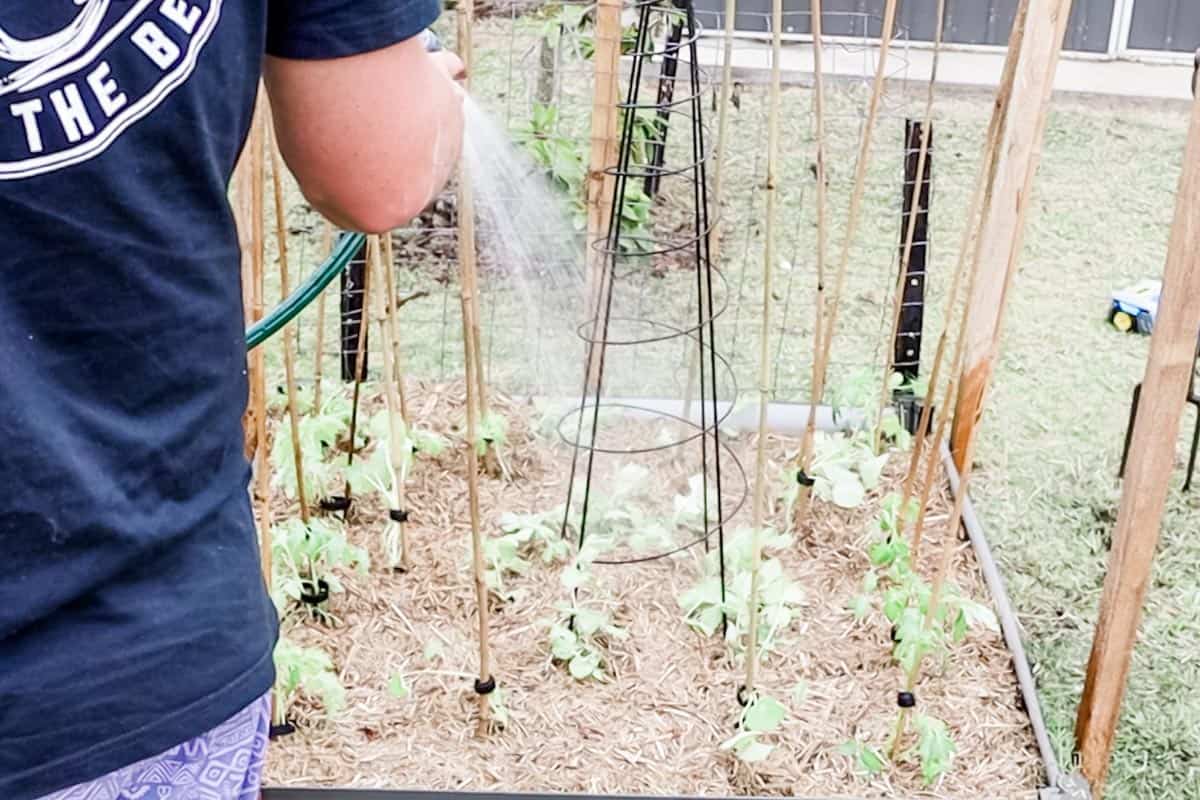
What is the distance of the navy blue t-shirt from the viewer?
2.36 ft

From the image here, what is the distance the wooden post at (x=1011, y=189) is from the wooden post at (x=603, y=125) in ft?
2.37

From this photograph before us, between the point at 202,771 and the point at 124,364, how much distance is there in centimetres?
30

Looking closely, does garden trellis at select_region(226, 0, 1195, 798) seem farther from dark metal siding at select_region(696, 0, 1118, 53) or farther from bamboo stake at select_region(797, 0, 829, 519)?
dark metal siding at select_region(696, 0, 1118, 53)

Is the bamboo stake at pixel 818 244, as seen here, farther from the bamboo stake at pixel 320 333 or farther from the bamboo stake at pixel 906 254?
the bamboo stake at pixel 320 333

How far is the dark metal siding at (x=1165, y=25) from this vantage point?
19.8ft

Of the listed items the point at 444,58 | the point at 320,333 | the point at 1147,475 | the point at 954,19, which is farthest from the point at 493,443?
the point at 954,19

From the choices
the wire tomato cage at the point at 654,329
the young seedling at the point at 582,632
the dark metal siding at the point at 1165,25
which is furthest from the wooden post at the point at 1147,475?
the dark metal siding at the point at 1165,25

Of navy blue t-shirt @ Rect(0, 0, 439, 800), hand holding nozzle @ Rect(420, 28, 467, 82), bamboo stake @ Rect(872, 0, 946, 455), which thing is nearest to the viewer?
navy blue t-shirt @ Rect(0, 0, 439, 800)

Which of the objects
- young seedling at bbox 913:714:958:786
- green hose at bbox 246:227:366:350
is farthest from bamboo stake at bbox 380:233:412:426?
young seedling at bbox 913:714:958:786

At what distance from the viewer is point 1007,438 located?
334 centimetres

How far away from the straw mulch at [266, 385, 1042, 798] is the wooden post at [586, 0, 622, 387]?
523mm

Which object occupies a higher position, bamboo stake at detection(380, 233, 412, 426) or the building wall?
the building wall

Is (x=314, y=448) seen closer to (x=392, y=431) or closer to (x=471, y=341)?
(x=392, y=431)

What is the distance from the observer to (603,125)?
2688mm
